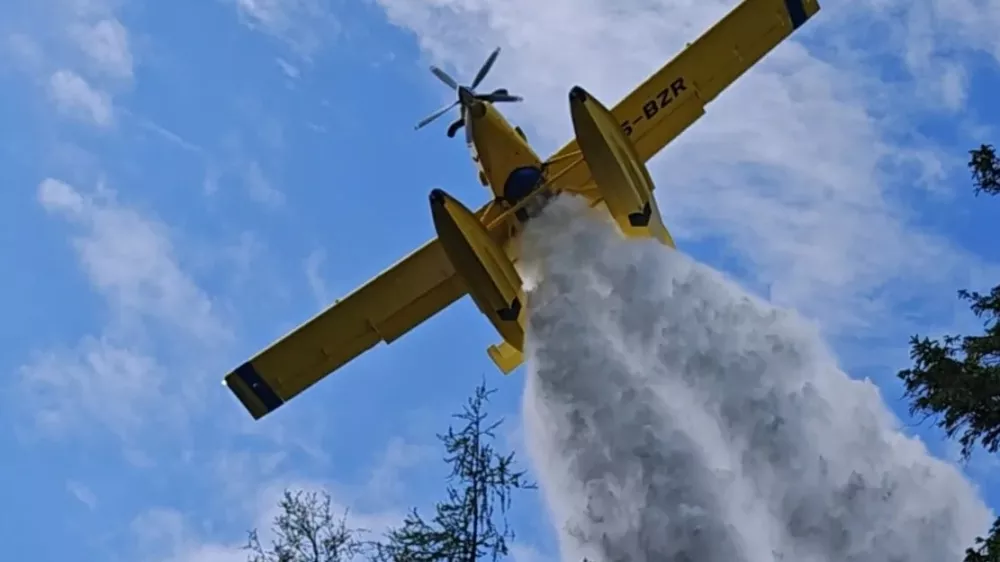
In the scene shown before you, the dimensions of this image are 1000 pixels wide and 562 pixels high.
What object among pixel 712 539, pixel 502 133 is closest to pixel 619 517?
pixel 712 539

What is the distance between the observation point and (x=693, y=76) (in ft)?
57.4

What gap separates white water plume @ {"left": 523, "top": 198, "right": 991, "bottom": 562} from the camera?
15.0m

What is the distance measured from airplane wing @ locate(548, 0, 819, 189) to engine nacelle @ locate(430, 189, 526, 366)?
143cm

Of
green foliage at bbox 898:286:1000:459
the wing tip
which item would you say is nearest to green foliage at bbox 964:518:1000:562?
green foliage at bbox 898:286:1000:459

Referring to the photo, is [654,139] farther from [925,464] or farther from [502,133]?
[925,464]

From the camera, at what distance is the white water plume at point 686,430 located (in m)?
15.0

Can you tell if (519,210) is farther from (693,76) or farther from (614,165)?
(693,76)

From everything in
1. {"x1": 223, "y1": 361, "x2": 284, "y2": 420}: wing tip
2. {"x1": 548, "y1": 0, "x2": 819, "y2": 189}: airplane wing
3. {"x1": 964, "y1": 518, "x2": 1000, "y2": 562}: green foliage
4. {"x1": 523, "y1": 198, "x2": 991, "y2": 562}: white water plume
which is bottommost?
{"x1": 964, "y1": 518, "x2": 1000, "y2": 562}: green foliage

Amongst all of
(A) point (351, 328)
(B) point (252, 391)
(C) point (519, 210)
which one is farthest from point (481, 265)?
(B) point (252, 391)

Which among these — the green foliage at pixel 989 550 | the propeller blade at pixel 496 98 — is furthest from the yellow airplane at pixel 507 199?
the green foliage at pixel 989 550

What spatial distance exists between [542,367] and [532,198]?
82.6 inches

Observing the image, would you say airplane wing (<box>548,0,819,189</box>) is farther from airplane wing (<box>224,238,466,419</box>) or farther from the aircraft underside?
airplane wing (<box>224,238,466,419</box>)

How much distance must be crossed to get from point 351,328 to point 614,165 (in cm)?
440

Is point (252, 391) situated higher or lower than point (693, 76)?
lower
